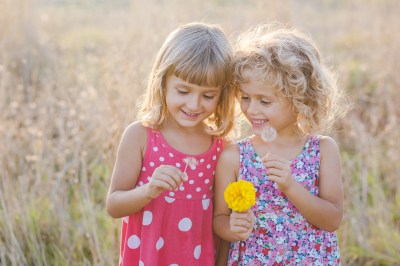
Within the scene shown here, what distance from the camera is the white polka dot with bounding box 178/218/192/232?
2.49 meters

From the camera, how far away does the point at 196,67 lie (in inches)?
92.7

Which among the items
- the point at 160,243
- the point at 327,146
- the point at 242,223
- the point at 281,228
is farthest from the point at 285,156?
the point at 160,243

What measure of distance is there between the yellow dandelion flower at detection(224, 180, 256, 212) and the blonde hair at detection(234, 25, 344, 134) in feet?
1.37

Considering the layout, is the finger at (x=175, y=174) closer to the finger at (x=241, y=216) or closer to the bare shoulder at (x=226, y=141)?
the finger at (x=241, y=216)

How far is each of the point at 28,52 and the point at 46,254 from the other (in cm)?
285

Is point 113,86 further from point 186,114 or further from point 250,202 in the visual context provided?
point 250,202

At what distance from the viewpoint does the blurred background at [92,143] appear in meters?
3.29

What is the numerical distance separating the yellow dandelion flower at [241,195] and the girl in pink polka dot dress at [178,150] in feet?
1.06

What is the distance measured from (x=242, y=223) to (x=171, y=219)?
1.10 ft

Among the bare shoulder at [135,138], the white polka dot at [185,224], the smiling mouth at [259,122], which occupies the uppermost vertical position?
the smiling mouth at [259,122]

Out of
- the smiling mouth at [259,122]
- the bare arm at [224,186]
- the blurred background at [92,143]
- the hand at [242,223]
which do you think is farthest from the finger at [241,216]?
the blurred background at [92,143]

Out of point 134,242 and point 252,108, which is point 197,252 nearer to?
point 134,242

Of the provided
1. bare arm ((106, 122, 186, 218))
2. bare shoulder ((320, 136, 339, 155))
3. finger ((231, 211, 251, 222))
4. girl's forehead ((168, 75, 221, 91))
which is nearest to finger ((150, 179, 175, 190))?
bare arm ((106, 122, 186, 218))

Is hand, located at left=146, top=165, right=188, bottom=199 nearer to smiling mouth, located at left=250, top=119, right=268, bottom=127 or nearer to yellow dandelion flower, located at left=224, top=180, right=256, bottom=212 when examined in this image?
yellow dandelion flower, located at left=224, top=180, right=256, bottom=212
